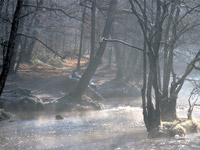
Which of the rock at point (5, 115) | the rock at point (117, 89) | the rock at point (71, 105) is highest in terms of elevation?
the rock at point (117, 89)

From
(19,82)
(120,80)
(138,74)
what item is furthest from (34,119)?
(138,74)

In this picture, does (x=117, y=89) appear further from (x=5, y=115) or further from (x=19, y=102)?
(x=5, y=115)

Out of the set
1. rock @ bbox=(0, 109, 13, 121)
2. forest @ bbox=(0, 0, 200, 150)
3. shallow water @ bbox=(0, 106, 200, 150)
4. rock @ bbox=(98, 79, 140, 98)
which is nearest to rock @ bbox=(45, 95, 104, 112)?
forest @ bbox=(0, 0, 200, 150)

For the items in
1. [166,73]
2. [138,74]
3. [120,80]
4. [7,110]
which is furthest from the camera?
[138,74]

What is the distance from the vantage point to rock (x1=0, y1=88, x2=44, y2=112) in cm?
1856

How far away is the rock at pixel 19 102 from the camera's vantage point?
18.6 meters

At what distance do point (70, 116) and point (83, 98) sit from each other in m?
3.70

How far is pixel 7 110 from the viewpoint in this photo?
18.4m

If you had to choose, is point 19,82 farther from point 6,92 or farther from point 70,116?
point 70,116

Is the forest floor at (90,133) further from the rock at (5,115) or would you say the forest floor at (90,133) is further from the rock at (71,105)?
the rock at (71,105)

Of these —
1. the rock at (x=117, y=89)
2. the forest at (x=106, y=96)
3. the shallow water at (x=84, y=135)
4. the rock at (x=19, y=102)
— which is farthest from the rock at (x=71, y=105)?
the rock at (x=117, y=89)

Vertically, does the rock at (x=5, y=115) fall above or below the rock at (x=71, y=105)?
below

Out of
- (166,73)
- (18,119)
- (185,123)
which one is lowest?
(18,119)

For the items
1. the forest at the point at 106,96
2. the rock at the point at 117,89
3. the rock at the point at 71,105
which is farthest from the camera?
the rock at the point at 117,89
